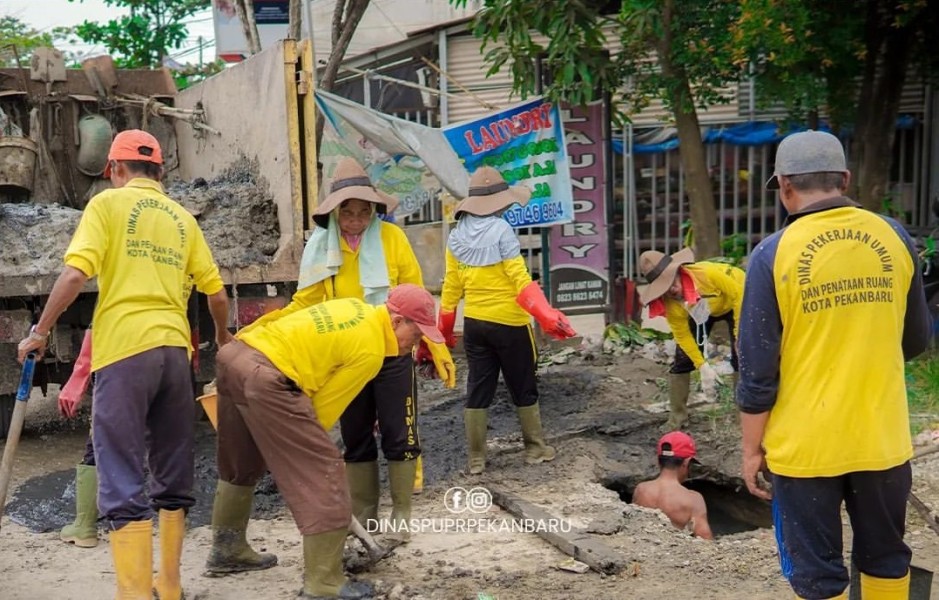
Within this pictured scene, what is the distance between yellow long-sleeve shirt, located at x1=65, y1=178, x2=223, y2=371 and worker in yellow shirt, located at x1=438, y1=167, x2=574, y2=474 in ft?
7.64

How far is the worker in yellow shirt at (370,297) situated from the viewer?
5.05 metres

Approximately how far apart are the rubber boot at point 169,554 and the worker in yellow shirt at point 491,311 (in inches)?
91.8

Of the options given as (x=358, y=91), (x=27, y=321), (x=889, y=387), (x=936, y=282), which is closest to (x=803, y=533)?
(x=889, y=387)

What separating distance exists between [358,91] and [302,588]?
1114 cm

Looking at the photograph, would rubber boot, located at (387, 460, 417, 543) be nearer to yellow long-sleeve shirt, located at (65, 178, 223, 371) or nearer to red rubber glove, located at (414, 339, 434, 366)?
red rubber glove, located at (414, 339, 434, 366)

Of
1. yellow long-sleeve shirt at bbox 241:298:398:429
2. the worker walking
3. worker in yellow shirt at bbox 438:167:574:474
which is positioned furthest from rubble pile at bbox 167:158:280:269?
the worker walking

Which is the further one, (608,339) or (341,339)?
(608,339)

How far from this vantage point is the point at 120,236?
13.9 feet

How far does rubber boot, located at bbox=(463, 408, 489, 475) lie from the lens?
6.40 metres

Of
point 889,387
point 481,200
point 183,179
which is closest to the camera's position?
point 889,387

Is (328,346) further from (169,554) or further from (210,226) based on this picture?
(210,226)

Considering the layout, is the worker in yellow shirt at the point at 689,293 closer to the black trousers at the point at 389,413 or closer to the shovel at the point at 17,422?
the black trousers at the point at 389,413

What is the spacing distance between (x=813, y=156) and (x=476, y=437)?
3.44 m

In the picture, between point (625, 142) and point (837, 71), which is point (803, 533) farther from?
point (625, 142)
